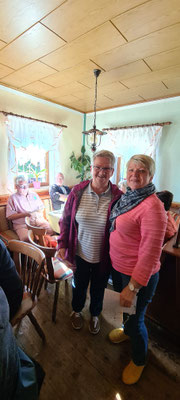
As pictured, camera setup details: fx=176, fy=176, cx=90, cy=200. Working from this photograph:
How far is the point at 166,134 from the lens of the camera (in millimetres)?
→ 2998

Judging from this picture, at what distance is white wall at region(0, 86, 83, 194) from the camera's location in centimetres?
279

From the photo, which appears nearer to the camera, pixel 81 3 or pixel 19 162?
pixel 81 3

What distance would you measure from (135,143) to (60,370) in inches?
127

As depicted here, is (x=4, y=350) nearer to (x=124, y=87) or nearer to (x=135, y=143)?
(x=124, y=87)

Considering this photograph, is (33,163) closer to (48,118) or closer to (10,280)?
(48,118)

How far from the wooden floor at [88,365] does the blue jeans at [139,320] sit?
0.61 ft

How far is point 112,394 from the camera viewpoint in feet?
3.62

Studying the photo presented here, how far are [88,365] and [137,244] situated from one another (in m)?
1.01

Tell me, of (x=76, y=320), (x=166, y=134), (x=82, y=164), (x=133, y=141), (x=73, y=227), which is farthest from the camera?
(x=82, y=164)

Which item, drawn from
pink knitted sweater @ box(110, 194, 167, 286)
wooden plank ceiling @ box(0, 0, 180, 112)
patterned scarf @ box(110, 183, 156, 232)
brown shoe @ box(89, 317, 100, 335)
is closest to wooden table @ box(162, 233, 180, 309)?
pink knitted sweater @ box(110, 194, 167, 286)

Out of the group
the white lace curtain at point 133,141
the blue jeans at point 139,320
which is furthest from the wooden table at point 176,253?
the white lace curtain at point 133,141

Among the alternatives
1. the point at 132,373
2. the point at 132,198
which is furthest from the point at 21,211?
the point at 132,373

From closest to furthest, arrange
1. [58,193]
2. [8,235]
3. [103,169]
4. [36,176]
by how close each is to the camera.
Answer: [103,169] < [8,235] < [58,193] < [36,176]

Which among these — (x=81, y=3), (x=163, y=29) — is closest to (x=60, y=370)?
(x=81, y=3)
